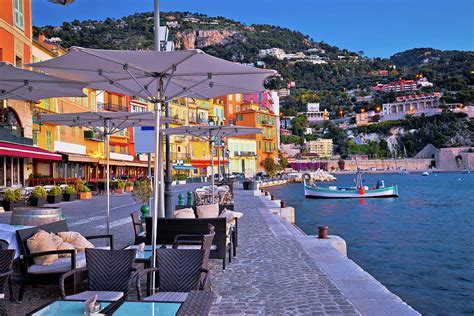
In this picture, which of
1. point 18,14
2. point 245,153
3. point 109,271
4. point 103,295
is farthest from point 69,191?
point 245,153

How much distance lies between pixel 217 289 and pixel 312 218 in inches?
837

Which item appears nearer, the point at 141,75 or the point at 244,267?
the point at 141,75

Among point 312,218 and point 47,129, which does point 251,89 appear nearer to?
point 312,218

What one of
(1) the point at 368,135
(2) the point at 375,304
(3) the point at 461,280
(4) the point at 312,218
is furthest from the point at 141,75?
(1) the point at 368,135

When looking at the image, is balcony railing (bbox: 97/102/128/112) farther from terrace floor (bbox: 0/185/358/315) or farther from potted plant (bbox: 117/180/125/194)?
terrace floor (bbox: 0/185/358/315)

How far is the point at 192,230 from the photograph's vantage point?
6723 mm

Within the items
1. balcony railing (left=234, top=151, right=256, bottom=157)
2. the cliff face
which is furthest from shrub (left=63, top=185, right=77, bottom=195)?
the cliff face

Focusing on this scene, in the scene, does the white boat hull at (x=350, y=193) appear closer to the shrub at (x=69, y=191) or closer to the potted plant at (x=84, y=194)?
the potted plant at (x=84, y=194)

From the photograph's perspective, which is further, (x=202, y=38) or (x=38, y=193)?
(x=202, y=38)

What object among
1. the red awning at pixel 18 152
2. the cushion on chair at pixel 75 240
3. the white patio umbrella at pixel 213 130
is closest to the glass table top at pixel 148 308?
the cushion on chair at pixel 75 240

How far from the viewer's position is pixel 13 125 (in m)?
21.3

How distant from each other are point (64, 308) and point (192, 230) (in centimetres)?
355

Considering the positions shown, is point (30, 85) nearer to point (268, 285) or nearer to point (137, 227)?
point (137, 227)

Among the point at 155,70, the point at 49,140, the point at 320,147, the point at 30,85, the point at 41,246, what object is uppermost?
the point at 320,147
